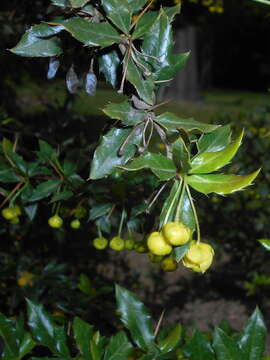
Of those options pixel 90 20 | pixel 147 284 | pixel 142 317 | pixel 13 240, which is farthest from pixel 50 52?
pixel 147 284

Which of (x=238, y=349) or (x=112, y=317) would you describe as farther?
(x=112, y=317)

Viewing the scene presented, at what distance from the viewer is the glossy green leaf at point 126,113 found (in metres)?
1.01

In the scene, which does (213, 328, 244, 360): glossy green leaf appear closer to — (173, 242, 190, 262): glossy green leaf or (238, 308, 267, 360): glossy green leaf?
(238, 308, 267, 360): glossy green leaf

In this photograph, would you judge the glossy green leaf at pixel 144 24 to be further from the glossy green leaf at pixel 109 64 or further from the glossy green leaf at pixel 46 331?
the glossy green leaf at pixel 46 331

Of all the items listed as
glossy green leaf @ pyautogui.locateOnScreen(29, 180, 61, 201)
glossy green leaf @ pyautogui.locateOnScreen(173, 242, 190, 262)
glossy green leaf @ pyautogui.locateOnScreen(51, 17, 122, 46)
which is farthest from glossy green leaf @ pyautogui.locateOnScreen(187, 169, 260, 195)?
glossy green leaf @ pyautogui.locateOnScreen(29, 180, 61, 201)

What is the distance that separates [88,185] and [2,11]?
1.37m

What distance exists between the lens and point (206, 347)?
1.17 m

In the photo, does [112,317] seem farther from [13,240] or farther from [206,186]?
[206,186]

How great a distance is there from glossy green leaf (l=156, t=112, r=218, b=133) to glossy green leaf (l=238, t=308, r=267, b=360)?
0.40m

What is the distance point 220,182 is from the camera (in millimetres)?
925

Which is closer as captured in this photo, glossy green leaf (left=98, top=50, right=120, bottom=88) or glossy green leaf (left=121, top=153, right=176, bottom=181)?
glossy green leaf (left=121, top=153, right=176, bottom=181)

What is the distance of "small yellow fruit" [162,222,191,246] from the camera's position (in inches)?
35.3

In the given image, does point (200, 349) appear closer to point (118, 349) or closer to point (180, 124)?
point (118, 349)

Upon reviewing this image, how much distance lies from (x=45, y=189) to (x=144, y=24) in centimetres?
70
